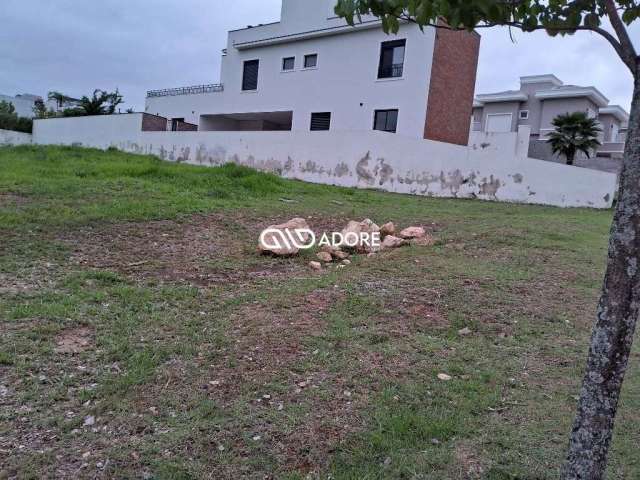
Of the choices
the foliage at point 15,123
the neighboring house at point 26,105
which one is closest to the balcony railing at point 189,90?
the foliage at point 15,123

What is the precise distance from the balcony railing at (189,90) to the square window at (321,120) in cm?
628

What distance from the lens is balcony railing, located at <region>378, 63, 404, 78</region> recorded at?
18953 millimetres

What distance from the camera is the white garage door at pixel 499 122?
1163 inches

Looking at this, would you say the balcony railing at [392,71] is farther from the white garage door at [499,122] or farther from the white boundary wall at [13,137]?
the white boundary wall at [13,137]

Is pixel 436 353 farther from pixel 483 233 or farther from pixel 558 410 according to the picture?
pixel 483 233

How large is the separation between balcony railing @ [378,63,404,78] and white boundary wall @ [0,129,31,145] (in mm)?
20004

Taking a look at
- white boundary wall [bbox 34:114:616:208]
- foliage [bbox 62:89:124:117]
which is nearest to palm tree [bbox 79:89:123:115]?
foliage [bbox 62:89:124:117]

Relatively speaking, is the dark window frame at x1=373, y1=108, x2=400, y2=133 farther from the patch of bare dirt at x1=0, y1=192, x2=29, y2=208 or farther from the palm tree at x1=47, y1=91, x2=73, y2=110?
the palm tree at x1=47, y1=91, x2=73, y2=110

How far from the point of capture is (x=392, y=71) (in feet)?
63.1

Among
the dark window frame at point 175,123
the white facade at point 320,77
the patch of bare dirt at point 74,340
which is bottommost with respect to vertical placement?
the patch of bare dirt at point 74,340

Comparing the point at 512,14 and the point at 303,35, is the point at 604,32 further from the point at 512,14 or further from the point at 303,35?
the point at 303,35

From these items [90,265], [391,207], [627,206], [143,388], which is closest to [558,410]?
[627,206]

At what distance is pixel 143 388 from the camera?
9.96 feet

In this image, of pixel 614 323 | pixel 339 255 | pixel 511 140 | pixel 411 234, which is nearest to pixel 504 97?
pixel 511 140
